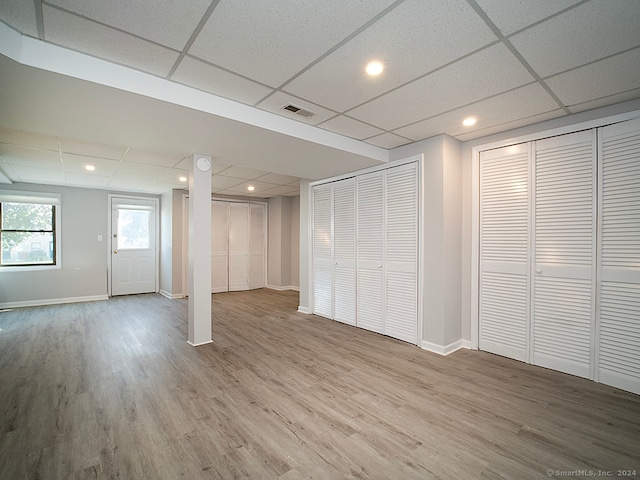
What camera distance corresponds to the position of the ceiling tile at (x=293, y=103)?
265 cm

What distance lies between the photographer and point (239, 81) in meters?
2.38

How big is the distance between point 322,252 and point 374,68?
11.4 ft

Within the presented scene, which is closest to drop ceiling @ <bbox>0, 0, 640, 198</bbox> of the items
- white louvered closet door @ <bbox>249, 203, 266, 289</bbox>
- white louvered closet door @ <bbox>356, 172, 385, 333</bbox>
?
white louvered closet door @ <bbox>356, 172, 385, 333</bbox>

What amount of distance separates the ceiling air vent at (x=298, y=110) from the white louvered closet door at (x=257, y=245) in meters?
5.58

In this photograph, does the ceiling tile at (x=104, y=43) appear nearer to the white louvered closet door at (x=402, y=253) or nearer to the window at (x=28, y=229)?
the white louvered closet door at (x=402, y=253)

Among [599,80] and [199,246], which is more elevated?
[599,80]

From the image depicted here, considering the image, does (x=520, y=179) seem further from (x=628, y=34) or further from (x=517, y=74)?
(x=628, y=34)

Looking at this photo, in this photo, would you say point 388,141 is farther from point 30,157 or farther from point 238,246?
point 238,246

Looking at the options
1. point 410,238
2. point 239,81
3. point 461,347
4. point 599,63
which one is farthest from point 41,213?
point 599,63

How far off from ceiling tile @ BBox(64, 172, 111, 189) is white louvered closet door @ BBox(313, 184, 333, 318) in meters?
4.10

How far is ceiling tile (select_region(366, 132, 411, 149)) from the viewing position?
3594 millimetres

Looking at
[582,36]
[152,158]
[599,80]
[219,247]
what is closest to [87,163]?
[152,158]

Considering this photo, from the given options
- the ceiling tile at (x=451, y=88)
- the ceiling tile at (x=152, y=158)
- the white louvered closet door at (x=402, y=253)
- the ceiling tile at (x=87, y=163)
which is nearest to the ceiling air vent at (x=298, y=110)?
the ceiling tile at (x=451, y=88)

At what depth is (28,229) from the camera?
6117 millimetres
